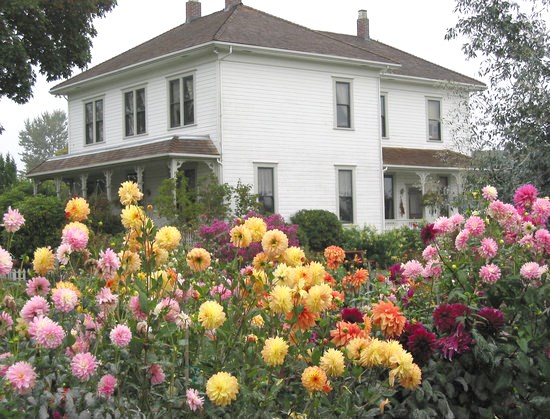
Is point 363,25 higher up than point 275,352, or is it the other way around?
point 363,25

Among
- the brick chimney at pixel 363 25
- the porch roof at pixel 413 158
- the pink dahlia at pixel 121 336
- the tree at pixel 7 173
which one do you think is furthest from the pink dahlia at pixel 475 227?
the tree at pixel 7 173

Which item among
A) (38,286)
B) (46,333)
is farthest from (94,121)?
(46,333)

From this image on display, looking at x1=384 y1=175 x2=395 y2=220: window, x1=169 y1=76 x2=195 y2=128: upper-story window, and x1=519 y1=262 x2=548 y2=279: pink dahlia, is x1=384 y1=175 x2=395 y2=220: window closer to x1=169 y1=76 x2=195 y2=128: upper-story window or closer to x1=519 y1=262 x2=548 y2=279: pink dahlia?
x1=169 y1=76 x2=195 y2=128: upper-story window

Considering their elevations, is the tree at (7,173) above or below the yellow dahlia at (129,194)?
above

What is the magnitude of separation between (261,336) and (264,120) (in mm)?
20700

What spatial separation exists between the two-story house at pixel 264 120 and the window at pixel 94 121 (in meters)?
0.06

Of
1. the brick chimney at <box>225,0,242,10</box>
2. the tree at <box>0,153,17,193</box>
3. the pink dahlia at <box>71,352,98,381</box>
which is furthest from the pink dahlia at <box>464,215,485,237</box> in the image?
the tree at <box>0,153,17,193</box>

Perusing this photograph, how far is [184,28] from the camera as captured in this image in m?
28.0

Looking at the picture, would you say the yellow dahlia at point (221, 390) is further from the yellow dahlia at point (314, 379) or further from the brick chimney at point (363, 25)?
the brick chimney at point (363, 25)

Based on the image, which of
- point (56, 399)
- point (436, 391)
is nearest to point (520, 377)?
point (436, 391)

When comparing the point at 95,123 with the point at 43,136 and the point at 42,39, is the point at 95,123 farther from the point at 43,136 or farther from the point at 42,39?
the point at 43,136

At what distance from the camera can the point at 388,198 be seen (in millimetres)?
28703

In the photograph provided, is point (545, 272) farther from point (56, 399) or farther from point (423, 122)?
point (423, 122)

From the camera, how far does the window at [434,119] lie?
98.3 ft
